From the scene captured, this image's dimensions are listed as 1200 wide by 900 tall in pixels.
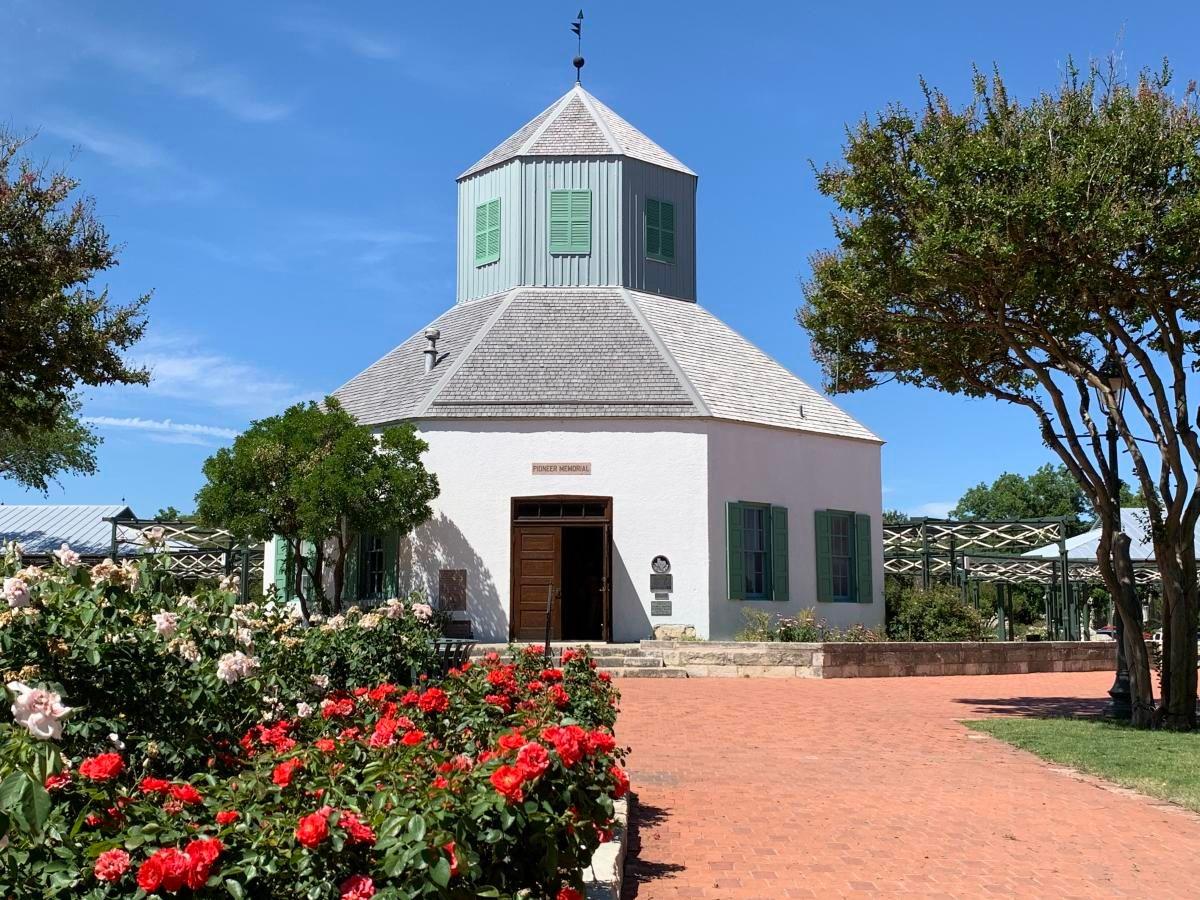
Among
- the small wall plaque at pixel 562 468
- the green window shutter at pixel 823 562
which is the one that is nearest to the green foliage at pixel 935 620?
the green window shutter at pixel 823 562

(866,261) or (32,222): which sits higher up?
(32,222)

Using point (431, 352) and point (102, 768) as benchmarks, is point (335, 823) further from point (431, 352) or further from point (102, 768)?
point (431, 352)

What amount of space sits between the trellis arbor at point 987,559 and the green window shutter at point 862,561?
258cm

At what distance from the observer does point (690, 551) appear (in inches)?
803

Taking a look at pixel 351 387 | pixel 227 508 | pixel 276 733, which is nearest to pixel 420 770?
pixel 276 733

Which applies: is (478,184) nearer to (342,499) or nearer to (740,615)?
(342,499)

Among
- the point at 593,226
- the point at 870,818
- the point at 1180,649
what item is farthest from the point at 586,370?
the point at 870,818

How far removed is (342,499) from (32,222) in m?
6.21

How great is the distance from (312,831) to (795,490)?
19.8m

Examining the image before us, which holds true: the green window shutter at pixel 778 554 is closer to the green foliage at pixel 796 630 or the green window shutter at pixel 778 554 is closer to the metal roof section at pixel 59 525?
the green foliage at pixel 796 630

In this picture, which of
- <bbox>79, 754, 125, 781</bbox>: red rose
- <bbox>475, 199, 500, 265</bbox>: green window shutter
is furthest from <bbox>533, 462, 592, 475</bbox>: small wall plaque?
<bbox>79, 754, 125, 781</bbox>: red rose

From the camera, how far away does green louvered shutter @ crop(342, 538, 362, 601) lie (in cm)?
2148

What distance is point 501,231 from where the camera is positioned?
24844mm

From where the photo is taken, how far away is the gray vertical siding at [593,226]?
2438 cm
